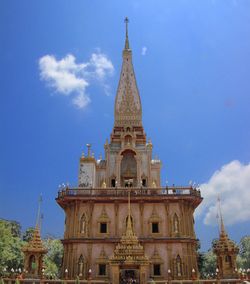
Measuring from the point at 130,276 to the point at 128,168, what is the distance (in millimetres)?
16081

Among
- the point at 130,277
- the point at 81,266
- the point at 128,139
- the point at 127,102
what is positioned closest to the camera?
the point at 130,277

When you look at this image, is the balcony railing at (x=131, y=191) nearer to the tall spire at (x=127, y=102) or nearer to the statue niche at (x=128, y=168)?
the statue niche at (x=128, y=168)

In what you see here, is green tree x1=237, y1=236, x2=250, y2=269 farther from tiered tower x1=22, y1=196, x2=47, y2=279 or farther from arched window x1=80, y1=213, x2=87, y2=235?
tiered tower x1=22, y1=196, x2=47, y2=279

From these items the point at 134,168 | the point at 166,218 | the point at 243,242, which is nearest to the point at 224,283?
the point at 166,218

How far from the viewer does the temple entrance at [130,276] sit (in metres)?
27.7

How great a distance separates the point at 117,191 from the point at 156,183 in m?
8.14

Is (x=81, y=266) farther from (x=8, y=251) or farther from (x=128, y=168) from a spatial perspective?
(x=128, y=168)

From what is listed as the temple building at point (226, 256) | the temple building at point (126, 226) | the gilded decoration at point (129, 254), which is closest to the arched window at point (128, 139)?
the temple building at point (126, 226)

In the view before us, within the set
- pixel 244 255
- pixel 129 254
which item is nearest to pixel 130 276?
pixel 129 254

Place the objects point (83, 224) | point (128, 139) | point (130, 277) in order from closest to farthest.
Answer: point (130, 277), point (83, 224), point (128, 139)

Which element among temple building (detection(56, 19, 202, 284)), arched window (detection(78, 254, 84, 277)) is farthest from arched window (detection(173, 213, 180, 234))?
arched window (detection(78, 254, 84, 277))

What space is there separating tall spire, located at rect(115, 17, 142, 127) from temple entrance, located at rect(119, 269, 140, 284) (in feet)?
73.3

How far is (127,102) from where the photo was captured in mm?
49812

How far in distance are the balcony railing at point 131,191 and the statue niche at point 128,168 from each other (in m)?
5.83
